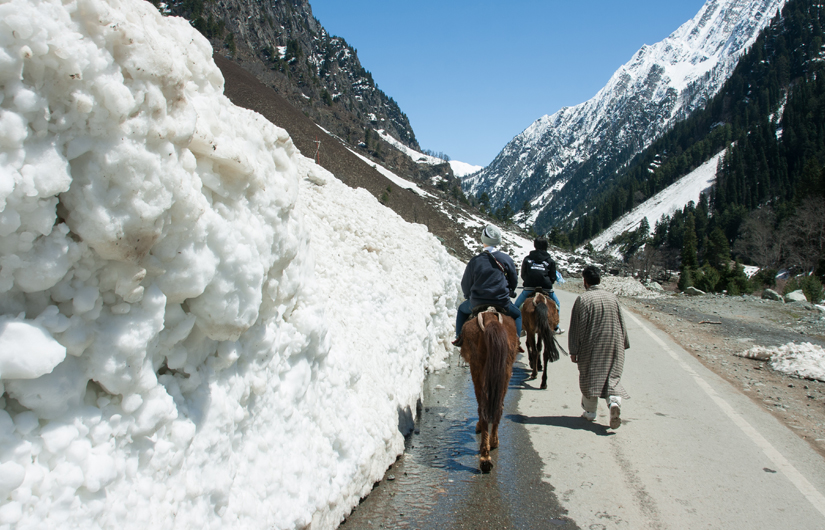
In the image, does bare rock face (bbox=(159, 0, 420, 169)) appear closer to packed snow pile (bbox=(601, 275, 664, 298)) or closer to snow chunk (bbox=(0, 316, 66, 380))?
packed snow pile (bbox=(601, 275, 664, 298))

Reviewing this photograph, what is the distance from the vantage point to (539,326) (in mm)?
8055

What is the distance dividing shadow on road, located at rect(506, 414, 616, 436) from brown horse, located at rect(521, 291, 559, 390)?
1579 millimetres

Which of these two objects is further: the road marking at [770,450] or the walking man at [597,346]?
the walking man at [597,346]

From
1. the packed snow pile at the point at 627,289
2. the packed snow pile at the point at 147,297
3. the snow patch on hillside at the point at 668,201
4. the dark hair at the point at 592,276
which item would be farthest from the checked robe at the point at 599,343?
the snow patch on hillside at the point at 668,201

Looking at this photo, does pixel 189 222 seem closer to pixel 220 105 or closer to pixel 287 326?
pixel 220 105

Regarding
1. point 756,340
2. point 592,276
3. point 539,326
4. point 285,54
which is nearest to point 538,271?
point 539,326

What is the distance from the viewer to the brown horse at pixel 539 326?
313 inches

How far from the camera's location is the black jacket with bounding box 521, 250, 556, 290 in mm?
8500

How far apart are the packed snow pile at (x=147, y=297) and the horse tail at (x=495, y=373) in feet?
4.84

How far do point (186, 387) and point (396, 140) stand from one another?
196547mm

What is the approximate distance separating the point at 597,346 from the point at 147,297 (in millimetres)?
5342

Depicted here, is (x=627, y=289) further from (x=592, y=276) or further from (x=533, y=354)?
(x=592, y=276)

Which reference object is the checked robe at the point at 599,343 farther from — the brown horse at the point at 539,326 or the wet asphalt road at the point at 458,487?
the brown horse at the point at 539,326

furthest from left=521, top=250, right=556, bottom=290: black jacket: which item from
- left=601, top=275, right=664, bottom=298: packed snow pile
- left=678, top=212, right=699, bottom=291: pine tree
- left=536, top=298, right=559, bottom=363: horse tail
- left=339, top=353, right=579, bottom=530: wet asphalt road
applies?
left=678, top=212, right=699, bottom=291: pine tree
